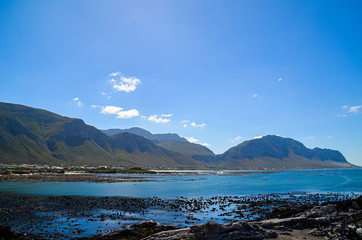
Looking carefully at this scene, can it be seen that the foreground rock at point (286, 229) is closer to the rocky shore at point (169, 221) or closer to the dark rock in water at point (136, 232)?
the rocky shore at point (169, 221)

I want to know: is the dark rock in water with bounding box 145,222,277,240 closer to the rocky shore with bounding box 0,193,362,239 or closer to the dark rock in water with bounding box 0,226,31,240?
the rocky shore with bounding box 0,193,362,239

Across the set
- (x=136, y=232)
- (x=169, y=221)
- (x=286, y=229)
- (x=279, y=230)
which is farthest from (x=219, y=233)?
(x=169, y=221)

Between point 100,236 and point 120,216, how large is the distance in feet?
35.3

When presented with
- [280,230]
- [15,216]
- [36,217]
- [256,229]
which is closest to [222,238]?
[256,229]

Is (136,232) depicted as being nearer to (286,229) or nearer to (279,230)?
(279,230)

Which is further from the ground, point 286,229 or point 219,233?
point 219,233

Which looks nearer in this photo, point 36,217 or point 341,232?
point 341,232

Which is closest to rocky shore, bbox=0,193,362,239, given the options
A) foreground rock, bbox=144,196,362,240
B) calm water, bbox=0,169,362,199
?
foreground rock, bbox=144,196,362,240

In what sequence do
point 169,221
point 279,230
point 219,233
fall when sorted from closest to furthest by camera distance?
point 219,233 < point 279,230 < point 169,221

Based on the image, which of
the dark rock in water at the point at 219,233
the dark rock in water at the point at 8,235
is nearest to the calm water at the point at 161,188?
the dark rock in water at the point at 219,233

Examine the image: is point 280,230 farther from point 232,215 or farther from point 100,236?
point 100,236

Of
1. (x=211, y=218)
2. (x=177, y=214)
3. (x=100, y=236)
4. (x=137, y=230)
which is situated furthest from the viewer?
(x=177, y=214)

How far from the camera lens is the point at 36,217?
30609mm

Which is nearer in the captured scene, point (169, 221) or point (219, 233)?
point (219, 233)
